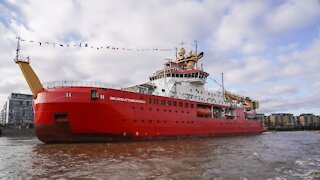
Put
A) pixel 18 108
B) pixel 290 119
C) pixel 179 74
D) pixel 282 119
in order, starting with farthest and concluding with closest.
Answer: pixel 290 119 → pixel 282 119 → pixel 18 108 → pixel 179 74

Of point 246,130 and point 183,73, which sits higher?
point 183,73

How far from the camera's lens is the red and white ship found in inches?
832

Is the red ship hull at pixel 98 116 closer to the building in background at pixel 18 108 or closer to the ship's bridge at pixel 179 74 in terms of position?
the ship's bridge at pixel 179 74

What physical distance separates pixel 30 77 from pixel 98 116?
6597mm

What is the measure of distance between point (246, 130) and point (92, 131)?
30031 mm

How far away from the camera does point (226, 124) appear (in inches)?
1491

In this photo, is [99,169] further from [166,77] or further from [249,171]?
[166,77]

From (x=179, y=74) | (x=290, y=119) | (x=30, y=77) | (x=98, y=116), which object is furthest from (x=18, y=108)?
(x=290, y=119)

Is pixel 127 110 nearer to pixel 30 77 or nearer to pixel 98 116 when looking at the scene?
pixel 98 116

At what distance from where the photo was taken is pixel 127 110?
23297 mm

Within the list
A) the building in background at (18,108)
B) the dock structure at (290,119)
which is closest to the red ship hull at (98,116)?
the building in background at (18,108)

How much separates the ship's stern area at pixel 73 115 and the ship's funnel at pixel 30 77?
71 cm

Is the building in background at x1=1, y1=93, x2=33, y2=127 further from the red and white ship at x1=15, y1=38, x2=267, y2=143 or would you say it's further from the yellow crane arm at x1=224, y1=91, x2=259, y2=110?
→ the red and white ship at x1=15, y1=38, x2=267, y2=143

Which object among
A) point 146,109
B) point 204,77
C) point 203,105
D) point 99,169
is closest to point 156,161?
point 99,169
